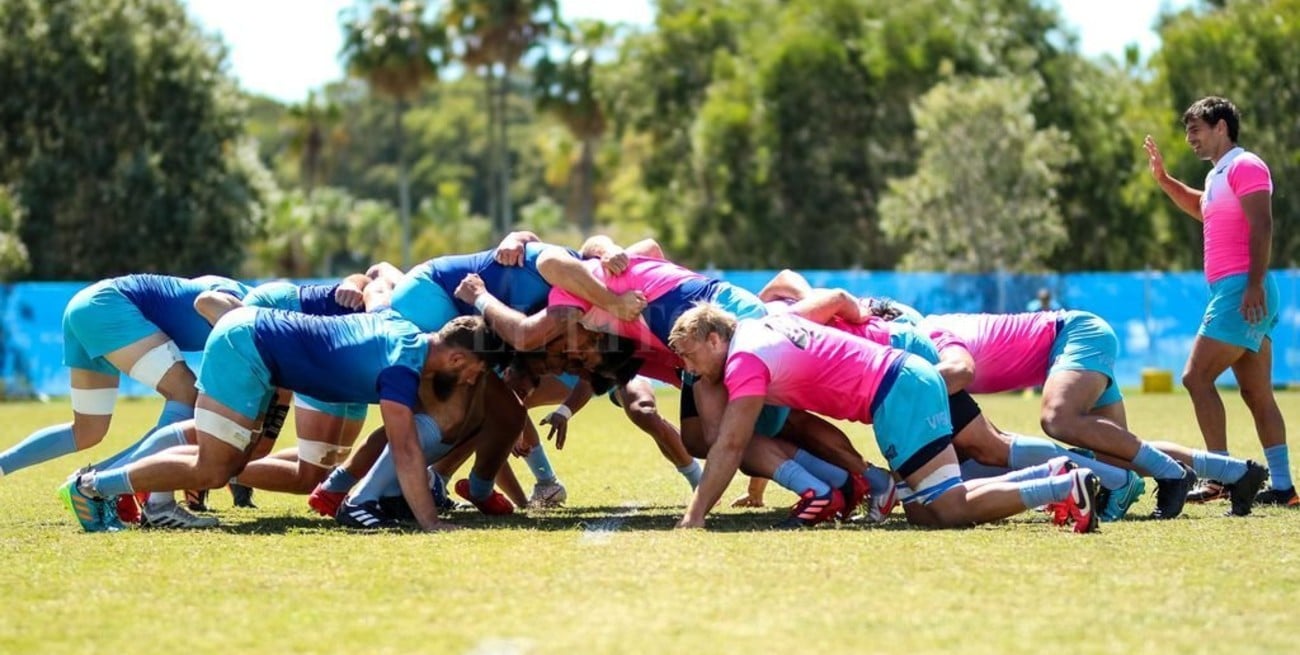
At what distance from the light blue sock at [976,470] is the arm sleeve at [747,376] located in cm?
180

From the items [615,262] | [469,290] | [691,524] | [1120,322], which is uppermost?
[615,262]

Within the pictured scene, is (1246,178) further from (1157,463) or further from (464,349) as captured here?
(464,349)

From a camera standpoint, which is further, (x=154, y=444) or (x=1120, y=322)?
(x=1120, y=322)

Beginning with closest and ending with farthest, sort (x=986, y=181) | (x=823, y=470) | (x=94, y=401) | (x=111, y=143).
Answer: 1. (x=823, y=470)
2. (x=94, y=401)
3. (x=111, y=143)
4. (x=986, y=181)

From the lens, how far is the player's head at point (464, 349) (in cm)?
963

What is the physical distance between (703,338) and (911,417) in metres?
1.17

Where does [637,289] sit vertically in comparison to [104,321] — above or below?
above

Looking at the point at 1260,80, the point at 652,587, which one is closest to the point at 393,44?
the point at 1260,80

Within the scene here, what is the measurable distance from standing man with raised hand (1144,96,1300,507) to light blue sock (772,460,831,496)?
2622mm

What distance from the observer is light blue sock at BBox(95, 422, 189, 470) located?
409 inches

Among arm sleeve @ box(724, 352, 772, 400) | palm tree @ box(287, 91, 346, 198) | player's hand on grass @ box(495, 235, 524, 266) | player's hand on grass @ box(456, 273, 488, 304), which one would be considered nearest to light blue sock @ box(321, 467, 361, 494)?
player's hand on grass @ box(456, 273, 488, 304)

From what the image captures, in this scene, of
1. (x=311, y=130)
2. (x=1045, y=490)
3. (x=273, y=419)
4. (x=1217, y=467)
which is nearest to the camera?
(x=1045, y=490)

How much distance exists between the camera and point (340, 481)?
1046cm

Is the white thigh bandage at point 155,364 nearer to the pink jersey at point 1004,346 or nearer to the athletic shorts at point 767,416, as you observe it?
the athletic shorts at point 767,416
